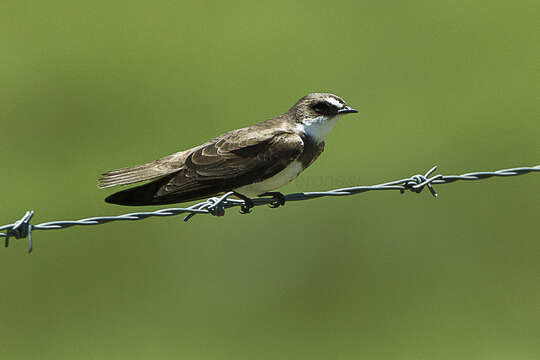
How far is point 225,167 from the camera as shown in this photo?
711 centimetres

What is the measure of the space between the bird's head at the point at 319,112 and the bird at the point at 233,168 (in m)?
0.01

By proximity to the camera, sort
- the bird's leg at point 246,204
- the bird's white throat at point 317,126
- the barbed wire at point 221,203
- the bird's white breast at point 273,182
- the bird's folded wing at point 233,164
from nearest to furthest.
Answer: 1. the barbed wire at point 221,203
2. the bird's leg at point 246,204
3. the bird's folded wing at point 233,164
4. the bird's white breast at point 273,182
5. the bird's white throat at point 317,126

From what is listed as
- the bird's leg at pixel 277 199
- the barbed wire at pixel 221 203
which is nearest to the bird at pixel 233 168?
the bird's leg at pixel 277 199

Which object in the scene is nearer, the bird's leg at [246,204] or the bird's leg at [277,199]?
the bird's leg at [246,204]

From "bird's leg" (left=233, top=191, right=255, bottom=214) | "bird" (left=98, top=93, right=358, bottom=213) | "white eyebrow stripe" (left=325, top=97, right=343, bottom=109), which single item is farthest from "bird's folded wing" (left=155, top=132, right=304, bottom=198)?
"white eyebrow stripe" (left=325, top=97, right=343, bottom=109)

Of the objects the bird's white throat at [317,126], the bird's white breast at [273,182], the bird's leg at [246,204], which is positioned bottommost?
the bird's leg at [246,204]

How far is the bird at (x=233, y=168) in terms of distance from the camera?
700 centimetres

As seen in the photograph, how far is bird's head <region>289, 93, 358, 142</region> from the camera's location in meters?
7.62

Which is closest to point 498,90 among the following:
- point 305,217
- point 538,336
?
point 305,217

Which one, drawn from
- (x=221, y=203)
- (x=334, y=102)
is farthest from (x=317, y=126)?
(x=221, y=203)

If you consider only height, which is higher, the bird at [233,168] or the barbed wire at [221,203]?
the bird at [233,168]

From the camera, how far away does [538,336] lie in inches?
446

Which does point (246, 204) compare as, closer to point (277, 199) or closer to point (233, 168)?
point (277, 199)

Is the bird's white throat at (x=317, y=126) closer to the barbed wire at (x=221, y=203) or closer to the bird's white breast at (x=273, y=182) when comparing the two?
the bird's white breast at (x=273, y=182)
